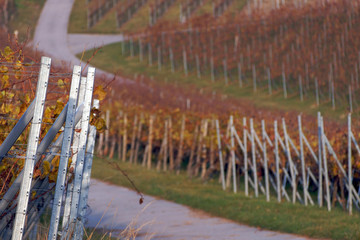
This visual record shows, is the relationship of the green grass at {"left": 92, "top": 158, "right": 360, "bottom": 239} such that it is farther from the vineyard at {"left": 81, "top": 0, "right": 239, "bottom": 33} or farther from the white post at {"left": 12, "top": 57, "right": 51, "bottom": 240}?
the vineyard at {"left": 81, "top": 0, "right": 239, "bottom": 33}

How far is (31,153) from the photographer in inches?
179

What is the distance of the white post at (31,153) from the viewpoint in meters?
4.52

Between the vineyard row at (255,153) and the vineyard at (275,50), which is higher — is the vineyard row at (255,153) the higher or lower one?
the lower one

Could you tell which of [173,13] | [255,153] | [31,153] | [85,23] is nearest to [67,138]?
[31,153]

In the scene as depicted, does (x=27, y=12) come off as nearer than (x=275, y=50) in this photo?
No

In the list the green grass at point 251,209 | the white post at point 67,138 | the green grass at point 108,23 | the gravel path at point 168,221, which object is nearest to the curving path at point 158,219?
the gravel path at point 168,221

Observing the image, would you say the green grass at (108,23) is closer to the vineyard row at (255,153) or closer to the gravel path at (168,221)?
the vineyard row at (255,153)

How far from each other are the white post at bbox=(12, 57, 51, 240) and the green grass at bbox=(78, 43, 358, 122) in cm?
1799

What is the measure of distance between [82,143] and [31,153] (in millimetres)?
766

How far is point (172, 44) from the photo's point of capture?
44.2 meters

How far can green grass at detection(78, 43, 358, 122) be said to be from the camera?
29.5m

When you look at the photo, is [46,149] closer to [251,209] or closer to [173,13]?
[251,209]

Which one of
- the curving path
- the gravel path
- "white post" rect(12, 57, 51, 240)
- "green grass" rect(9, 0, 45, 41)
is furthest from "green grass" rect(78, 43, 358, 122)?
"white post" rect(12, 57, 51, 240)

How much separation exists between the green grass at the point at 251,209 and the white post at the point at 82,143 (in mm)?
3145
